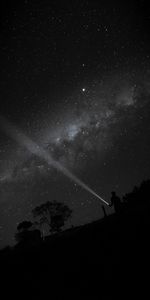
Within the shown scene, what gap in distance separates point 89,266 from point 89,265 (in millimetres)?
63

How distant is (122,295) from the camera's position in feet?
19.5

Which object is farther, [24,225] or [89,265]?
[24,225]

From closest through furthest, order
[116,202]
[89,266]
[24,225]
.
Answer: [89,266], [116,202], [24,225]

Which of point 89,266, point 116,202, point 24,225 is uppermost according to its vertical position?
point 24,225

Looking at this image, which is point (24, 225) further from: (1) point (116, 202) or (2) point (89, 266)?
(2) point (89, 266)

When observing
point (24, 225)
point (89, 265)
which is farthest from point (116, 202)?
point (24, 225)

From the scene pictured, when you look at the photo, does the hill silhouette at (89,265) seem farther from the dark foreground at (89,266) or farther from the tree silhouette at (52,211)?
the tree silhouette at (52,211)

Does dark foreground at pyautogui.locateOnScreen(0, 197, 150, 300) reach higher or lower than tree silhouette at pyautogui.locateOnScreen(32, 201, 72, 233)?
lower

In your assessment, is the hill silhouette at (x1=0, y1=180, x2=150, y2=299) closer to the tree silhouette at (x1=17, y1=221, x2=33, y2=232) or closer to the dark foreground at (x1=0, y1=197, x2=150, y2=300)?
the dark foreground at (x1=0, y1=197, x2=150, y2=300)

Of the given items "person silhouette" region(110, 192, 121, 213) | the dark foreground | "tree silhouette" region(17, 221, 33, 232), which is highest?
"tree silhouette" region(17, 221, 33, 232)

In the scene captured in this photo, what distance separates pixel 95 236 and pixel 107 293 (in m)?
3.89

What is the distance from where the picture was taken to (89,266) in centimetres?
794

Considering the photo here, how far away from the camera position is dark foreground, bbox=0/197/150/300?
6523 mm

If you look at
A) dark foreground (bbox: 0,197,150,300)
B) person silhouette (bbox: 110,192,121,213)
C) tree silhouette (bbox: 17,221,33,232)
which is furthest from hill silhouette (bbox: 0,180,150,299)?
tree silhouette (bbox: 17,221,33,232)
